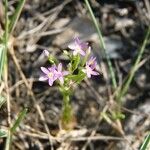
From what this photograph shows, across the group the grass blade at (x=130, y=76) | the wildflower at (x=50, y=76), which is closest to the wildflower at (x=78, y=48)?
the wildflower at (x=50, y=76)

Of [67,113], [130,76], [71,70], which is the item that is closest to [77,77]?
[71,70]

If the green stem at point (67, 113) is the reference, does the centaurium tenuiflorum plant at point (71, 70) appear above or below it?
above

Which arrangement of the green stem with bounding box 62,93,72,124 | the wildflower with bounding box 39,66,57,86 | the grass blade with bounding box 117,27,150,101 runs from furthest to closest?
the grass blade with bounding box 117,27,150,101, the green stem with bounding box 62,93,72,124, the wildflower with bounding box 39,66,57,86

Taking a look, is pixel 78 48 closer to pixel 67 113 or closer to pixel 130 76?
pixel 67 113

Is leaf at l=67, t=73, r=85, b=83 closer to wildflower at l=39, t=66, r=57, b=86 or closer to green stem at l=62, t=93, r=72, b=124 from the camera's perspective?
wildflower at l=39, t=66, r=57, b=86

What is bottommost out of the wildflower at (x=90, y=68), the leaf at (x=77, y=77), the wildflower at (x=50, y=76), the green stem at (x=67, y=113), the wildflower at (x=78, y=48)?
the green stem at (x=67, y=113)

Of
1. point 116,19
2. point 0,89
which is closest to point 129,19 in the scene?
point 116,19

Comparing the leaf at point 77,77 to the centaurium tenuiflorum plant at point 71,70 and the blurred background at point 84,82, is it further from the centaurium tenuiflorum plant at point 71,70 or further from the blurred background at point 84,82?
the blurred background at point 84,82

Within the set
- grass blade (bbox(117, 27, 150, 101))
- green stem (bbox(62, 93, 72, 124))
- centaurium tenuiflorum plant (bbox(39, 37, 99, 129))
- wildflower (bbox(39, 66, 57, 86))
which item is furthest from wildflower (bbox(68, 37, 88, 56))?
grass blade (bbox(117, 27, 150, 101))

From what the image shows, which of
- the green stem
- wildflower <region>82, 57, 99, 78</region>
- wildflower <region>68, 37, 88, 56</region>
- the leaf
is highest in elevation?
wildflower <region>68, 37, 88, 56</region>

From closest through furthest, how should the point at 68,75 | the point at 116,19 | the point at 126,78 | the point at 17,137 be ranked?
the point at 68,75
the point at 17,137
the point at 126,78
the point at 116,19

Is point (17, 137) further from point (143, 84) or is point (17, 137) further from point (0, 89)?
point (143, 84)
